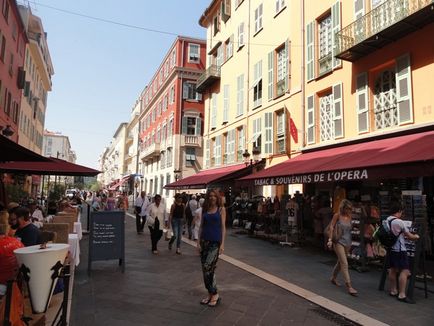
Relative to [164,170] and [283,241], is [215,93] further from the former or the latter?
[283,241]

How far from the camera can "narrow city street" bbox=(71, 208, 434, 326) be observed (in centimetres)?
518

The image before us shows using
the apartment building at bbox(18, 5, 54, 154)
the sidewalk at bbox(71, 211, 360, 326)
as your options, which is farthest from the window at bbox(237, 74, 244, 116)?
the apartment building at bbox(18, 5, 54, 154)

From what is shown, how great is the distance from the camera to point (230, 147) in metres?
23.4

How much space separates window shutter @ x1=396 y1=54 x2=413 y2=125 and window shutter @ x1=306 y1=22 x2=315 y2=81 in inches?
177

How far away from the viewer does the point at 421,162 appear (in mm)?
7301

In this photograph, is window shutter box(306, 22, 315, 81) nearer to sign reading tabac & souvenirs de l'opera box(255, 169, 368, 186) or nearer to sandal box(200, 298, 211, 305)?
sign reading tabac & souvenirs de l'opera box(255, 169, 368, 186)

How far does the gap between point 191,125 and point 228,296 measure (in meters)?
30.4

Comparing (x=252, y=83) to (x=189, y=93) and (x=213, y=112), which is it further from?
(x=189, y=93)

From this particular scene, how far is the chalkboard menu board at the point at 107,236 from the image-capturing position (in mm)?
7719

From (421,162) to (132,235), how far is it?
424 inches

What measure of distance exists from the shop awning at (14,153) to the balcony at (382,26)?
1000 cm

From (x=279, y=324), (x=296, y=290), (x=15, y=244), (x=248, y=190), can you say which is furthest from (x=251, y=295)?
(x=248, y=190)

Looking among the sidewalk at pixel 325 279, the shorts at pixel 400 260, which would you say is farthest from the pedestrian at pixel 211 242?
the shorts at pixel 400 260

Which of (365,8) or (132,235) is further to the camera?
(132,235)
